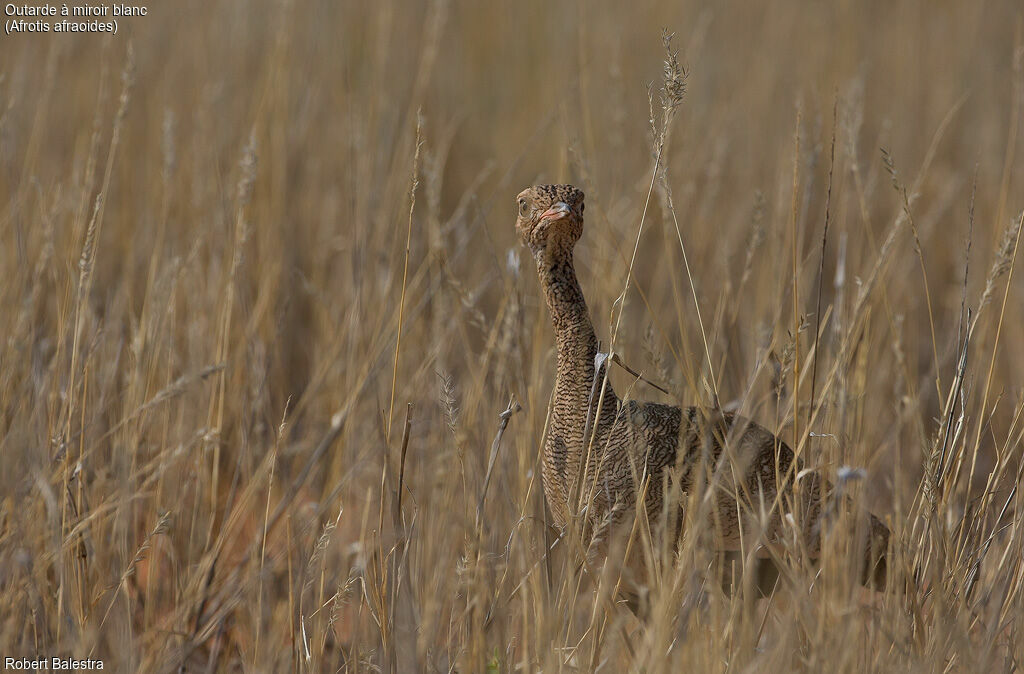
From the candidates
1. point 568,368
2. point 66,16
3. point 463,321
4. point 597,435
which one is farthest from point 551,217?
point 66,16

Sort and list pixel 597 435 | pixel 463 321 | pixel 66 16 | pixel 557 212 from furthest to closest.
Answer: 1. pixel 66 16
2. pixel 463 321
3. pixel 597 435
4. pixel 557 212

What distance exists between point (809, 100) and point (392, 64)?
5.41 ft

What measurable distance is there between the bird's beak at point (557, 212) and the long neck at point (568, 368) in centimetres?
12

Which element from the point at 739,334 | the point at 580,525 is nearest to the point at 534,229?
the point at 580,525

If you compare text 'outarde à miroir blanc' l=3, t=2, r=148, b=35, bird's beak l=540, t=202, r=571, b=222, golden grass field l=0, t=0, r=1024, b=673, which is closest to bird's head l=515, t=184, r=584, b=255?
bird's beak l=540, t=202, r=571, b=222

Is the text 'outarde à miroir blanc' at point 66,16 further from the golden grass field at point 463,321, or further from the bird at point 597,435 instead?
the bird at point 597,435

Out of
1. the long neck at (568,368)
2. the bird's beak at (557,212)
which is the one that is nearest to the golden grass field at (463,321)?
the long neck at (568,368)

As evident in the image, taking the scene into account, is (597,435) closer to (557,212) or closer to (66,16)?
(557,212)

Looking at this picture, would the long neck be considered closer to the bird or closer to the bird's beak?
the bird

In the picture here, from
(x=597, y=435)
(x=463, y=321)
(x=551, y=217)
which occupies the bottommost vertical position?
(x=597, y=435)

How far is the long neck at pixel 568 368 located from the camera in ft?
6.70

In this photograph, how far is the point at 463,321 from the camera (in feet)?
9.98

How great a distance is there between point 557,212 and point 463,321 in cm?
117

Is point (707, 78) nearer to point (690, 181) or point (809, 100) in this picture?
point (809, 100)
